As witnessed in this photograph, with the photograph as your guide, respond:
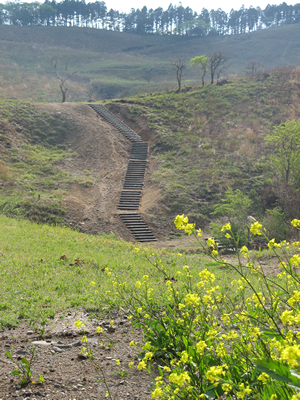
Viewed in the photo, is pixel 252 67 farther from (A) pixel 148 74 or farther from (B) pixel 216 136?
(A) pixel 148 74

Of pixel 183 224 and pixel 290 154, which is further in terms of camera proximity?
pixel 290 154

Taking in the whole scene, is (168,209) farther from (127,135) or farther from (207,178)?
(127,135)

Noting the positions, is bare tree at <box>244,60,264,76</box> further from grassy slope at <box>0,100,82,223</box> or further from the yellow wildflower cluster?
the yellow wildflower cluster

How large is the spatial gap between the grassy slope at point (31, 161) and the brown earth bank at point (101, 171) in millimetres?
748

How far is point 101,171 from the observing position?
70.3 feet

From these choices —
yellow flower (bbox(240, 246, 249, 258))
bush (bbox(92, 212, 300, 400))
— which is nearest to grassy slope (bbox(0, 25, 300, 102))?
bush (bbox(92, 212, 300, 400))

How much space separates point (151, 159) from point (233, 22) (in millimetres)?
98329

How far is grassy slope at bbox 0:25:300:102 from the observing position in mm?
44562

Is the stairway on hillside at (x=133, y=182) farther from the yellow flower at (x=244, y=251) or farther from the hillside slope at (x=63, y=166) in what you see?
the yellow flower at (x=244, y=251)

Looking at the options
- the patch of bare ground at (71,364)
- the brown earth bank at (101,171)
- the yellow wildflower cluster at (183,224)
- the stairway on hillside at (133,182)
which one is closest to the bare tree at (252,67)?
the stairway on hillside at (133,182)

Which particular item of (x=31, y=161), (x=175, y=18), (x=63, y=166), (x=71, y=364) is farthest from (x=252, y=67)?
(x=175, y=18)

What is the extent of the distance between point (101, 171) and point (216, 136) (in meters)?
9.49

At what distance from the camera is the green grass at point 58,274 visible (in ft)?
16.2

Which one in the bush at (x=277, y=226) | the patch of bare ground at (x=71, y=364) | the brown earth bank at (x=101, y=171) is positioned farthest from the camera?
the brown earth bank at (x=101, y=171)
